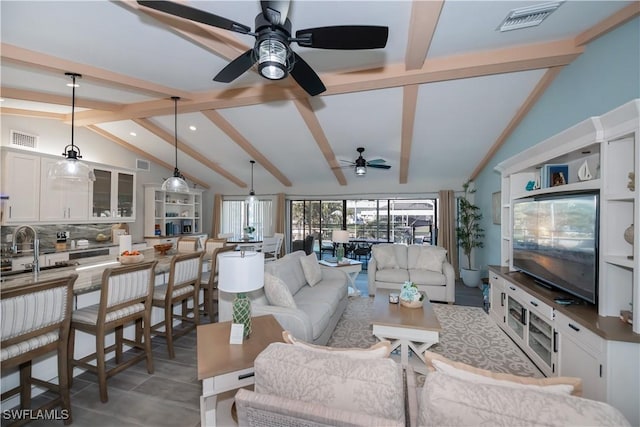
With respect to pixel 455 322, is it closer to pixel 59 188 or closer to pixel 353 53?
pixel 353 53

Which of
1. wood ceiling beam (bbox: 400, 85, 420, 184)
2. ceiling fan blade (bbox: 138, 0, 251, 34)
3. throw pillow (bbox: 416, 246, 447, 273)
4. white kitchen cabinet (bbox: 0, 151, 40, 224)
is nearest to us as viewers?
ceiling fan blade (bbox: 138, 0, 251, 34)

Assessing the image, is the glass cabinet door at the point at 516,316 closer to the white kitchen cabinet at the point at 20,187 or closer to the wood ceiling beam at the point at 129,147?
the white kitchen cabinet at the point at 20,187

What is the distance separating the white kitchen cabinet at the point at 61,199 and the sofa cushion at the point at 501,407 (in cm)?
→ 578

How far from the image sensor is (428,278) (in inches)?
178

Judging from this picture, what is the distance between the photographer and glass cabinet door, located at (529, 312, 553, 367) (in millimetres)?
2443

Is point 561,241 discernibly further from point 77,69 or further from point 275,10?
point 77,69

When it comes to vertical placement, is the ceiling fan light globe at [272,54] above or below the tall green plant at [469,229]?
above

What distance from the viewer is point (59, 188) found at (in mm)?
4461

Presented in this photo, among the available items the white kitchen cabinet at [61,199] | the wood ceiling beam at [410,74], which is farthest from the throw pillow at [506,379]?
the white kitchen cabinet at [61,199]

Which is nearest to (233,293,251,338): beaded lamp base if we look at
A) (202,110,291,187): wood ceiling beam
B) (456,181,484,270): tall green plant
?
(202,110,291,187): wood ceiling beam

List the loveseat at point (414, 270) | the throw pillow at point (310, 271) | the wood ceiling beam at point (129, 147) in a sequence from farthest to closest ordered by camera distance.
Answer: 1. the wood ceiling beam at point (129, 147)
2. the loveseat at point (414, 270)
3. the throw pillow at point (310, 271)

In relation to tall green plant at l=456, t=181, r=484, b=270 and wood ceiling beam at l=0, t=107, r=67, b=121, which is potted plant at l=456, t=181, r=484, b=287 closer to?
tall green plant at l=456, t=181, r=484, b=270

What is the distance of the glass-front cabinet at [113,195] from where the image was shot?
5.07 meters

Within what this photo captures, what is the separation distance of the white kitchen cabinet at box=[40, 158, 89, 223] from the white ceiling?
3.30 ft
